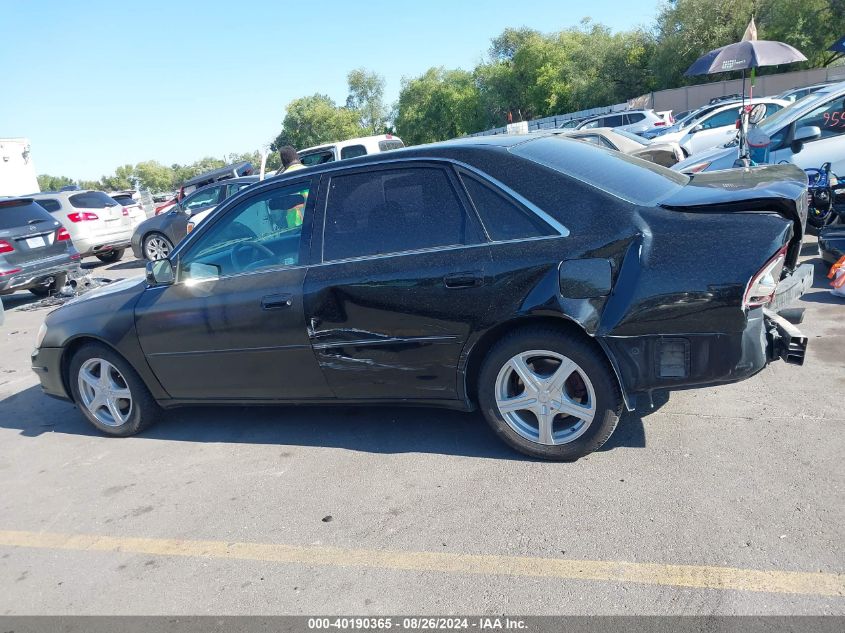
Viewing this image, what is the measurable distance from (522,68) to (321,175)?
195 ft

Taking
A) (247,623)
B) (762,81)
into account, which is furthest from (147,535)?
(762,81)

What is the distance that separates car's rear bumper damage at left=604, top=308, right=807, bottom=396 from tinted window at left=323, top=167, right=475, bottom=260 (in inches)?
42.1

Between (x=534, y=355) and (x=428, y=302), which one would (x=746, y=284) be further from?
(x=428, y=302)

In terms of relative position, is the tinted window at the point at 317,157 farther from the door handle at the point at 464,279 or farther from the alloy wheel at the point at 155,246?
the door handle at the point at 464,279

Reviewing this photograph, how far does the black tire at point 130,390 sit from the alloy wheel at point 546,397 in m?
2.68

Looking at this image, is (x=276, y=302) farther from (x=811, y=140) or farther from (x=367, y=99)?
(x=367, y=99)

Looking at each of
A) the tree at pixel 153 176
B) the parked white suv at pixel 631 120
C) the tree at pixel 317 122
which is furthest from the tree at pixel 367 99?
the parked white suv at pixel 631 120

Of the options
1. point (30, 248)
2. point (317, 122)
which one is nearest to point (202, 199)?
point (30, 248)

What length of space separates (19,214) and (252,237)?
805cm

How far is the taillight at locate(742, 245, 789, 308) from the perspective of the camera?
10.2ft

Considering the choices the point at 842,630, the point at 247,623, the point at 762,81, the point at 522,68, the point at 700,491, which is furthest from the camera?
the point at 522,68

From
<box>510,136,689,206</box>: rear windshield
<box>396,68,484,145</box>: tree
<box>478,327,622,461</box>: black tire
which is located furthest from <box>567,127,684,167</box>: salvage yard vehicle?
<box>396,68,484,145</box>: tree

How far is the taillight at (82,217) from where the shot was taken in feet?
45.1

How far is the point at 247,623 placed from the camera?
278 cm
